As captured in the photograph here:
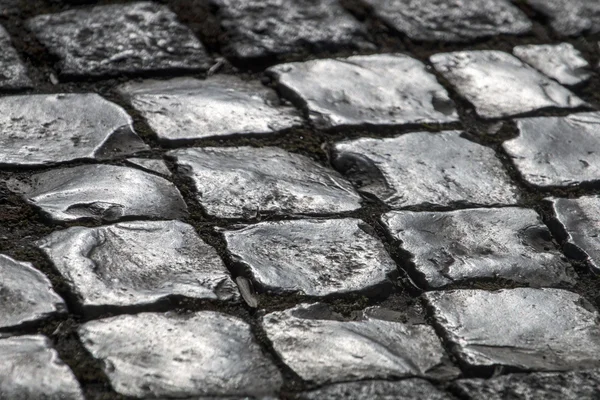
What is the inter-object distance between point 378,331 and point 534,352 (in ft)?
1.09

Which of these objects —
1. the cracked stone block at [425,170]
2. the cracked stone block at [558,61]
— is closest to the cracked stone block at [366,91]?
the cracked stone block at [425,170]

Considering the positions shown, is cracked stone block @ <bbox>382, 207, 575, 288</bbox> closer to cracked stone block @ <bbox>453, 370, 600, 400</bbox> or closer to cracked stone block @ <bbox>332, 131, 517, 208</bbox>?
cracked stone block @ <bbox>332, 131, 517, 208</bbox>

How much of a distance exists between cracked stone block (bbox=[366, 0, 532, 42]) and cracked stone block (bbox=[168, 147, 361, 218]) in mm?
960

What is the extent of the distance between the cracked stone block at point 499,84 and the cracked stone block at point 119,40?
0.82 meters

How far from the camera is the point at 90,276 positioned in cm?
207

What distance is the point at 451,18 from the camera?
345 cm

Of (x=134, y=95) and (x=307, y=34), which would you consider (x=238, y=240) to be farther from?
(x=307, y=34)

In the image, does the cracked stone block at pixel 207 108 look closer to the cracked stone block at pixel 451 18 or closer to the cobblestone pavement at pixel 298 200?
the cobblestone pavement at pixel 298 200

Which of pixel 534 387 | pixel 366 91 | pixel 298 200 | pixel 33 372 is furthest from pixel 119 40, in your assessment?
pixel 534 387

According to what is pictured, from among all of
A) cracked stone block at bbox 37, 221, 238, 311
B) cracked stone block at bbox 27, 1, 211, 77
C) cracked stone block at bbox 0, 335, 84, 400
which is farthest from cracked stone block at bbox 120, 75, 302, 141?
cracked stone block at bbox 0, 335, 84, 400

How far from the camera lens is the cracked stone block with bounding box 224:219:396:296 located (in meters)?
2.15

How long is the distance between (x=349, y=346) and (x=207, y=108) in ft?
3.49

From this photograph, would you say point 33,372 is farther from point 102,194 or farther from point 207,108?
point 207,108

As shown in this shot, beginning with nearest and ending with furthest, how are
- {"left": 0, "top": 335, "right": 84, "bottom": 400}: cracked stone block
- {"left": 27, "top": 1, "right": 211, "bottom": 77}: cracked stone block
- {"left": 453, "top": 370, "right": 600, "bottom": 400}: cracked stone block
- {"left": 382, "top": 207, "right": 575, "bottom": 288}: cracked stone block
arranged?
{"left": 0, "top": 335, "right": 84, "bottom": 400}: cracked stone block, {"left": 453, "top": 370, "right": 600, "bottom": 400}: cracked stone block, {"left": 382, "top": 207, "right": 575, "bottom": 288}: cracked stone block, {"left": 27, "top": 1, "right": 211, "bottom": 77}: cracked stone block
